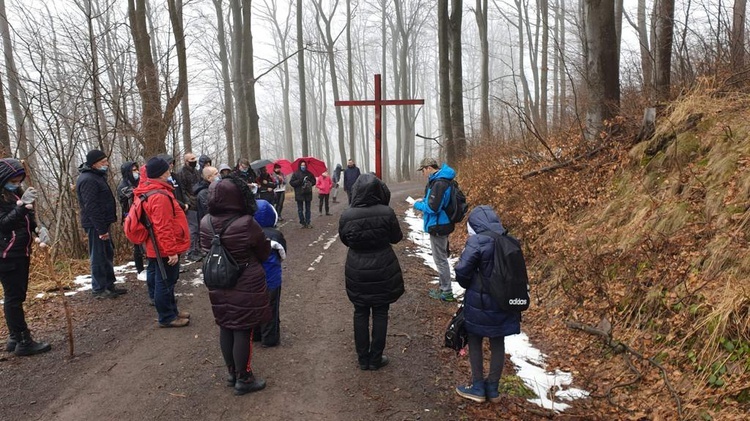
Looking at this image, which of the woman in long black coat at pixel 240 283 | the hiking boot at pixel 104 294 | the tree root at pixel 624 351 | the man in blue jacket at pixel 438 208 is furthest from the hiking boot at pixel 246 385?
the hiking boot at pixel 104 294

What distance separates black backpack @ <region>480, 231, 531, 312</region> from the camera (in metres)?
3.71

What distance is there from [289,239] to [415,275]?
Answer: 4238 millimetres

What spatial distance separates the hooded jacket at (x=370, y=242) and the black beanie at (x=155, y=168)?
8.14 feet

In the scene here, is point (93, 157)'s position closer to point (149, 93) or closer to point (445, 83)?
point (149, 93)

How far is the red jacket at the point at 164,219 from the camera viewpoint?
204 inches

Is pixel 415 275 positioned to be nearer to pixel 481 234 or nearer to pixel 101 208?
pixel 481 234

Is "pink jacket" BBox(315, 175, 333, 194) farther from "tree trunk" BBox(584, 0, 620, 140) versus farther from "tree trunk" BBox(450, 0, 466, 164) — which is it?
"tree trunk" BBox(584, 0, 620, 140)

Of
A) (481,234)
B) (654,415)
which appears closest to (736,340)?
(654,415)

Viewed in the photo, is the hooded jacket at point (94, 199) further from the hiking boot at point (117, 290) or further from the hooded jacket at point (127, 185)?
the hiking boot at point (117, 290)

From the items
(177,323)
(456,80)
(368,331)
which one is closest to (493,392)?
(368,331)

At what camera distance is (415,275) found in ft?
26.0

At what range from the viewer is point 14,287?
4.65 meters

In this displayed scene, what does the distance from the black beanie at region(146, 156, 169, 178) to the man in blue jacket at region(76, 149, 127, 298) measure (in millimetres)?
1638

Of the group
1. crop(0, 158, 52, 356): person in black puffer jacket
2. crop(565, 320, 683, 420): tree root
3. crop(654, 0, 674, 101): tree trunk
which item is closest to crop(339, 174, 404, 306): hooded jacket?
crop(565, 320, 683, 420): tree root
